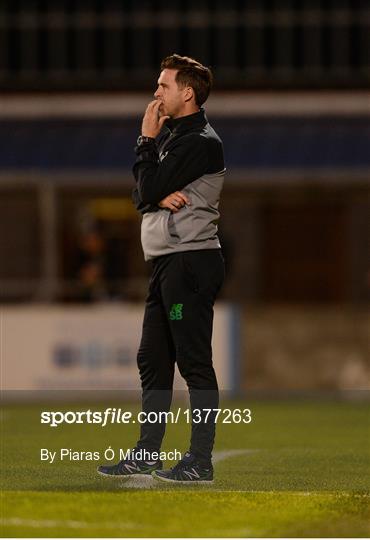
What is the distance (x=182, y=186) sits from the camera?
27.2 feet

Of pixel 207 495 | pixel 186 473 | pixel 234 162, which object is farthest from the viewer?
pixel 234 162

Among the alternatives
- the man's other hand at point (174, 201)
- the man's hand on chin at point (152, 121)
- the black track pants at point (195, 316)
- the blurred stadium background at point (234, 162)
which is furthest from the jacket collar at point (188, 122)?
the blurred stadium background at point (234, 162)

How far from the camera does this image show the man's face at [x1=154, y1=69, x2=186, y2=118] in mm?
8273

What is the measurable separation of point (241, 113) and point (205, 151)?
16.9 metres

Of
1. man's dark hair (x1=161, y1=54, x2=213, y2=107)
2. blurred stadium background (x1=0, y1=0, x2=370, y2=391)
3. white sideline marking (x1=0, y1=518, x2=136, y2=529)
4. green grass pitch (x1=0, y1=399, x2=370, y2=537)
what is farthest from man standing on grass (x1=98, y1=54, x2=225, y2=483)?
blurred stadium background (x1=0, y1=0, x2=370, y2=391)

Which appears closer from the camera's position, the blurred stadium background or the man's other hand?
the man's other hand

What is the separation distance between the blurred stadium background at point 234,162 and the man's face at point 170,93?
10.7 metres

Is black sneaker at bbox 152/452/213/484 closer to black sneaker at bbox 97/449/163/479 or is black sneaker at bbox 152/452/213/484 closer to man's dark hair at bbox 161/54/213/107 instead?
black sneaker at bbox 97/449/163/479

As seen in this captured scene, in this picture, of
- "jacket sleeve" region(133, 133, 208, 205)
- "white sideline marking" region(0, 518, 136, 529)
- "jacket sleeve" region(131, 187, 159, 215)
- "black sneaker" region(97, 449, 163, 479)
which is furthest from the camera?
"black sneaker" region(97, 449, 163, 479)

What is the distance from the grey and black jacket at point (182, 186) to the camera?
823 centimetres

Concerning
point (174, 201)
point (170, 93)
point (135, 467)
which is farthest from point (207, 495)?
point (170, 93)

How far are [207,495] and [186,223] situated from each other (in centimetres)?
130

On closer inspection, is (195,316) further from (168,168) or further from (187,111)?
(187,111)

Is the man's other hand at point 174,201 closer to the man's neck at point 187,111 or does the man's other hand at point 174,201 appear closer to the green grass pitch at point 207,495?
the man's neck at point 187,111
